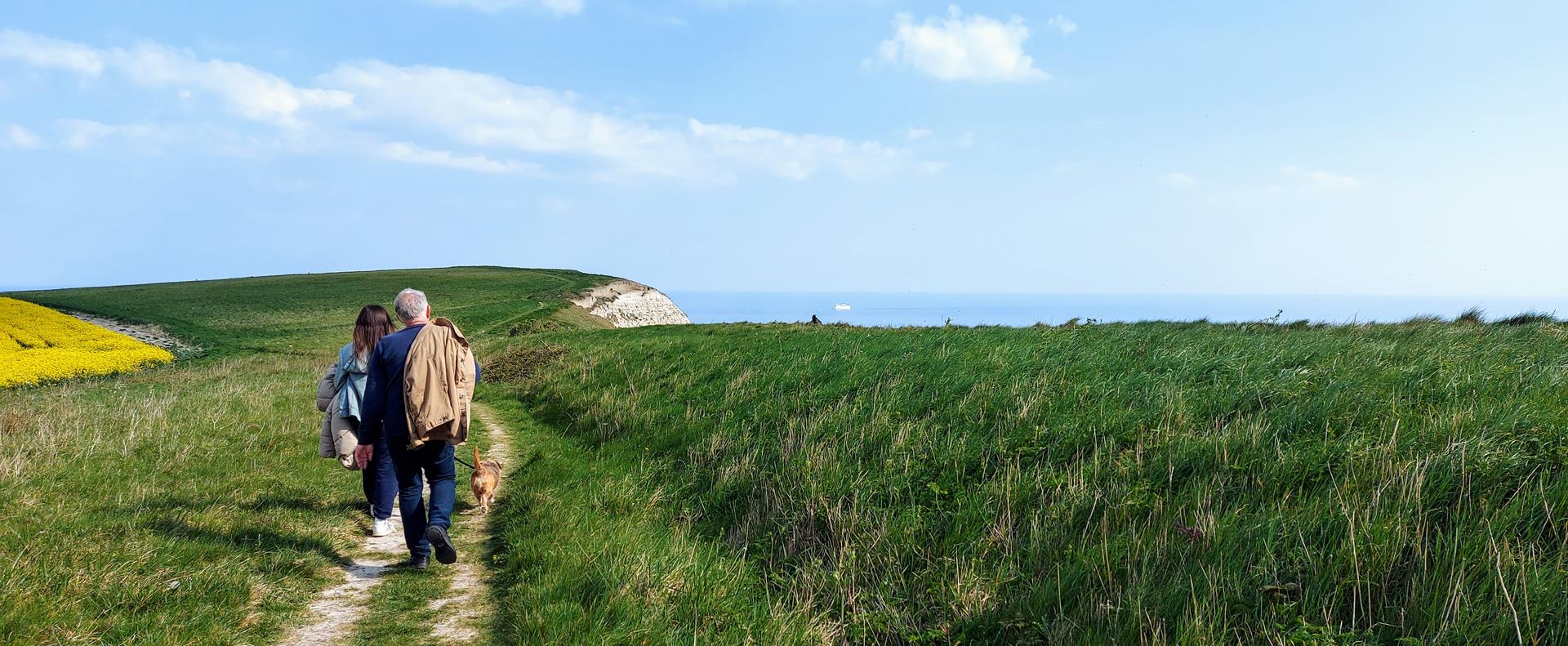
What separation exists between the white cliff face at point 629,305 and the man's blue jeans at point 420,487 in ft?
176

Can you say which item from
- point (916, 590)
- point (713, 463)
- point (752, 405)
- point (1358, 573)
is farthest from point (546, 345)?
point (1358, 573)

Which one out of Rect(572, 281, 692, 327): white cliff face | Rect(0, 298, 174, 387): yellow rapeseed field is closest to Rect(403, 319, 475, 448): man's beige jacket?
Rect(0, 298, 174, 387): yellow rapeseed field

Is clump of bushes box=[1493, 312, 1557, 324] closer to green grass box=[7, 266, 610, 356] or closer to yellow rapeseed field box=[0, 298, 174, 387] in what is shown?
green grass box=[7, 266, 610, 356]

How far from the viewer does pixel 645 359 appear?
19.8 m

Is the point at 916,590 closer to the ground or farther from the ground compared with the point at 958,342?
closer to the ground

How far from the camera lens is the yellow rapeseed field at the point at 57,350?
88.7 ft

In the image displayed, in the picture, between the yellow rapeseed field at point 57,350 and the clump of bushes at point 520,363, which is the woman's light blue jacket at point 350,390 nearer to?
the clump of bushes at point 520,363

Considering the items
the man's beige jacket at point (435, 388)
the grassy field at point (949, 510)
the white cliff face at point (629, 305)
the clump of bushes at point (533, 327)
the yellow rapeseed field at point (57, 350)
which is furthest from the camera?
the white cliff face at point (629, 305)

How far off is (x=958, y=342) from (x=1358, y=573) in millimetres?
10859

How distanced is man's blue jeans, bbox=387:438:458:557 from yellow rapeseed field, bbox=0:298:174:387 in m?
28.5

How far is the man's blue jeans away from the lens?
7.09 metres

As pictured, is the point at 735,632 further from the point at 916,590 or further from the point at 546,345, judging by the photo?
the point at 546,345


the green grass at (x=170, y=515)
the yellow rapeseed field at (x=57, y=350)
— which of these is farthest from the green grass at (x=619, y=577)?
the yellow rapeseed field at (x=57, y=350)

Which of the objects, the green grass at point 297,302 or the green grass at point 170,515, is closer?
the green grass at point 170,515
